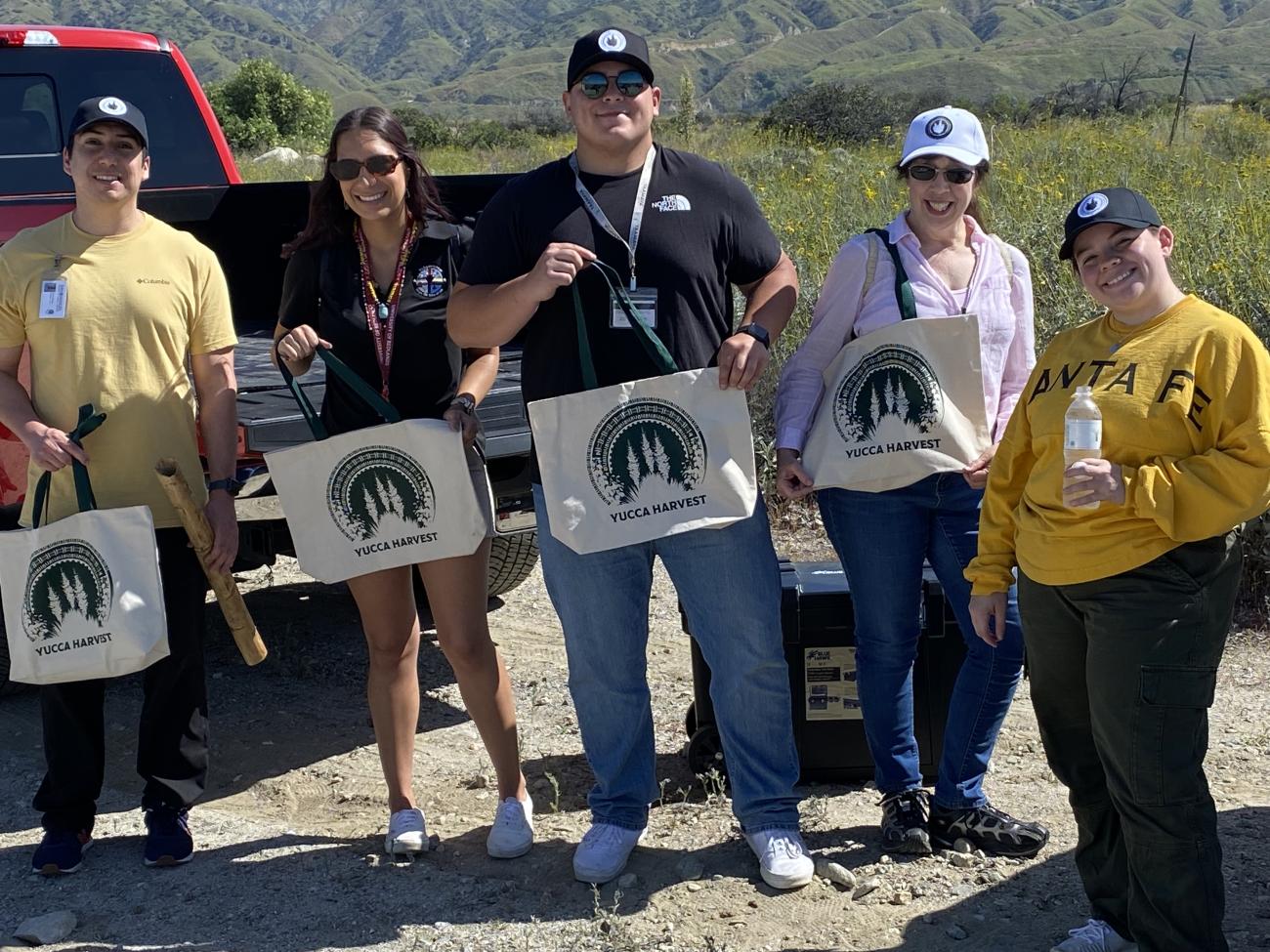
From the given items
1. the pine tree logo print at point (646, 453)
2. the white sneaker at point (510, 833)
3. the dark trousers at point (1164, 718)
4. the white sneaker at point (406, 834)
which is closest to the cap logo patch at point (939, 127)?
the pine tree logo print at point (646, 453)

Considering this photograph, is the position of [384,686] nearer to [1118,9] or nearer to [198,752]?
[198,752]

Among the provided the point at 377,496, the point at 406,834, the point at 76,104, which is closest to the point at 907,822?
the point at 406,834

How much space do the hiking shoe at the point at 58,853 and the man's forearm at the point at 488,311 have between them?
1659 mm

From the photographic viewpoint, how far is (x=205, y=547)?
135 inches

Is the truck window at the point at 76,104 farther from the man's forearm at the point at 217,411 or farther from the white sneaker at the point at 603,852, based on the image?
the white sneaker at the point at 603,852

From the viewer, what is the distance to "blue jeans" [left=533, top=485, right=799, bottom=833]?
3.20m

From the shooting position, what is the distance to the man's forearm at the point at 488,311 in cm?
295

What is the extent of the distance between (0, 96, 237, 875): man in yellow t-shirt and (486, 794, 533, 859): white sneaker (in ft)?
2.57

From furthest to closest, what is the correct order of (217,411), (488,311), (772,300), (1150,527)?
(217,411), (772,300), (488,311), (1150,527)

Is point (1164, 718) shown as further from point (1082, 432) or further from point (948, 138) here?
point (948, 138)

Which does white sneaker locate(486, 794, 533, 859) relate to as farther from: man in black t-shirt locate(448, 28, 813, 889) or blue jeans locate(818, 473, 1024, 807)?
blue jeans locate(818, 473, 1024, 807)

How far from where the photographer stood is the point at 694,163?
10.2ft

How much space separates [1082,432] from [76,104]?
5.06 metres

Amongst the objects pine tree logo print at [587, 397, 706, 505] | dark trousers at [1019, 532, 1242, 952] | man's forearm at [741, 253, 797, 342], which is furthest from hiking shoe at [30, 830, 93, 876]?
dark trousers at [1019, 532, 1242, 952]
